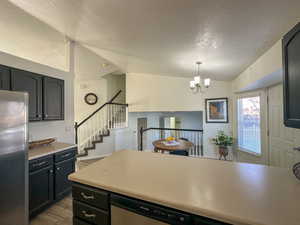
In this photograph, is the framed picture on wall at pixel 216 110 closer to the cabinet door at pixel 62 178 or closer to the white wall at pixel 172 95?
the white wall at pixel 172 95

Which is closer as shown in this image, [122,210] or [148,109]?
[122,210]

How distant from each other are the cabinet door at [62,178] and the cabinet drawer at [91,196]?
1.36 metres

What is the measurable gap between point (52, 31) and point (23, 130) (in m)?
1.97

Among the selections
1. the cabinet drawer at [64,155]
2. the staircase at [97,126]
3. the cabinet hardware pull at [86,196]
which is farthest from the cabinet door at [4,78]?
the staircase at [97,126]

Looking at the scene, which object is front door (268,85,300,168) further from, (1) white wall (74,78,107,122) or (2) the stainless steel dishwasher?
(1) white wall (74,78,107,122)

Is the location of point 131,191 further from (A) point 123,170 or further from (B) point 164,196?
(A) point 123,170

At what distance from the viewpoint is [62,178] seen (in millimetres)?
2414

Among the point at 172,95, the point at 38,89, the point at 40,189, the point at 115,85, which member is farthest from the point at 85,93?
the point at 40,189

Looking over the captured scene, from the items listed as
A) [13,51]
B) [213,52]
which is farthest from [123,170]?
[13,51]

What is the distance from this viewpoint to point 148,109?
545cm

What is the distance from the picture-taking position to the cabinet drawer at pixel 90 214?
44.7 inches

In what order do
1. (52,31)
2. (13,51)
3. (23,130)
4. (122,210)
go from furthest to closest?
(13,51) → (52,31) → (23,130) → (122,210)

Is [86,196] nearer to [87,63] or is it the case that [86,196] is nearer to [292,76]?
[292,76]

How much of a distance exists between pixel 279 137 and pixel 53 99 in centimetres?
439
